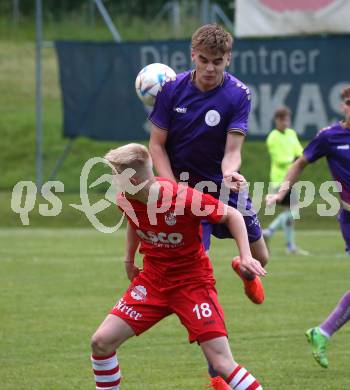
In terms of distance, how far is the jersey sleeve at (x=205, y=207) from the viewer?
18.9 ft

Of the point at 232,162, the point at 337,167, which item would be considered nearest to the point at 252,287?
the point at 232,162

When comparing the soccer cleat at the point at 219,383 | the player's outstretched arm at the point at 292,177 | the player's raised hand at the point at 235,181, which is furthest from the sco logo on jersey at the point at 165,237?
the player's outstretched arm at the point at 292,177

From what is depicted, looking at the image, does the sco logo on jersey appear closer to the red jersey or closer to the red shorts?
the red jersey

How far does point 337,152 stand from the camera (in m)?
→ 8.10

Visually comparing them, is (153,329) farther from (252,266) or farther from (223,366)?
(252,266)

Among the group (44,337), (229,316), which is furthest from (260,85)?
(44,337)

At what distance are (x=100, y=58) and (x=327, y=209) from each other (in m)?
4.87

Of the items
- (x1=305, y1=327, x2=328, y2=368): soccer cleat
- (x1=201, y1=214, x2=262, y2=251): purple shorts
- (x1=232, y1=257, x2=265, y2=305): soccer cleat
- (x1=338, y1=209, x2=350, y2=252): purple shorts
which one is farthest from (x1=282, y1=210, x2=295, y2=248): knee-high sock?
(x1=232, y1=257, x2=265, y2=305): soccer cleat

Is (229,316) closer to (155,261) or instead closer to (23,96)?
(155,261)

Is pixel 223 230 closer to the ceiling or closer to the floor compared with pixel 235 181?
closer to the floor

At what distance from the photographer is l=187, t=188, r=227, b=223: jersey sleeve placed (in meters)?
5.75

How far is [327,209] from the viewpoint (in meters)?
20.1

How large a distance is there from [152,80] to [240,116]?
63 centimetres

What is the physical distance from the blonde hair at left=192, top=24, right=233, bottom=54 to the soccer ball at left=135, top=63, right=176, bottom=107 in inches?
20.7
